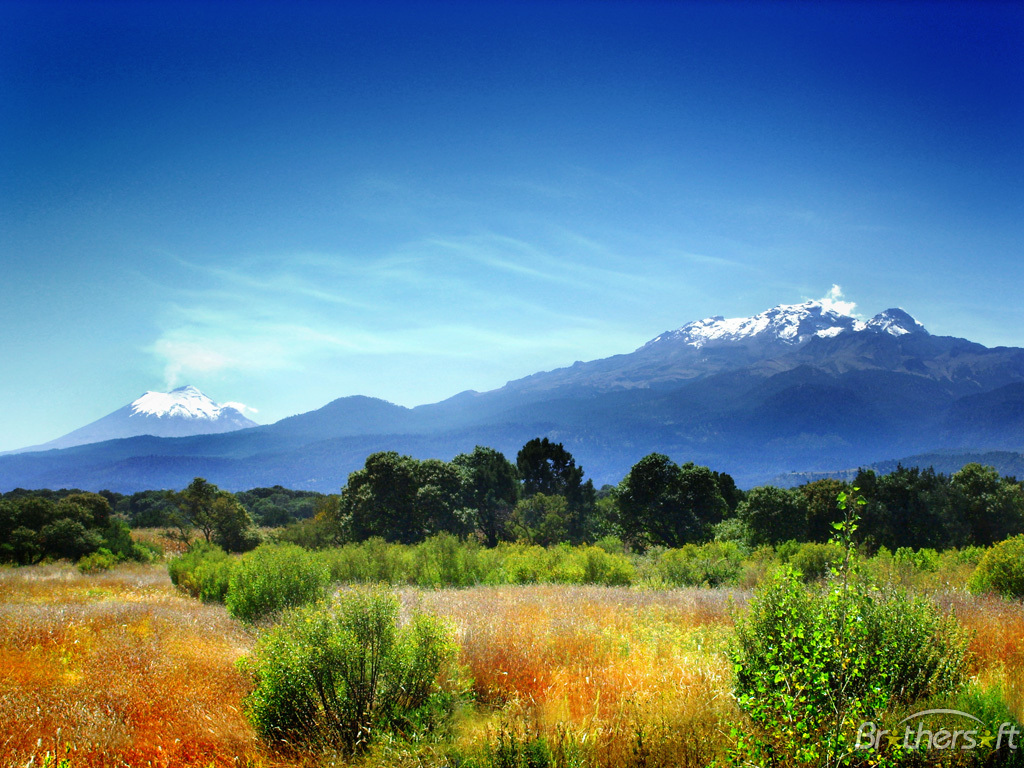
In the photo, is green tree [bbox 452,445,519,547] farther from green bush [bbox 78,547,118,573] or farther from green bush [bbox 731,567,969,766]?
green bush [bbox 731,567,969,766]

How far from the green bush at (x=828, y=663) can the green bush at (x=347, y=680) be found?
338 centimetres

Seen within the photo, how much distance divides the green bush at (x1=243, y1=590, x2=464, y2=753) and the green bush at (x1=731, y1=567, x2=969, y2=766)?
338 centimetres

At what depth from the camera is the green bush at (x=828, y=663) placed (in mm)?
3914

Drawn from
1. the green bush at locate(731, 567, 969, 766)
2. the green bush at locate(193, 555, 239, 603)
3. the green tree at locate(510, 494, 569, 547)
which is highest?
the green bush at locate(731, 567, 969, 766)

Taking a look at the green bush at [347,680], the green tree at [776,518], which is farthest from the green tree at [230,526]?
the green bush at [347,680]

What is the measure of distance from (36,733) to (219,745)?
203 centimetres

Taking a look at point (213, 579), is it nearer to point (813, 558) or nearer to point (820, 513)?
point (813, 558)

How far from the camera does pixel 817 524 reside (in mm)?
39531

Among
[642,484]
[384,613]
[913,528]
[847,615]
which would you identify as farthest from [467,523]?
[847,615]

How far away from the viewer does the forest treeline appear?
3478cm

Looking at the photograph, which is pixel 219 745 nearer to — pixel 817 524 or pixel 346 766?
pixel 346 766

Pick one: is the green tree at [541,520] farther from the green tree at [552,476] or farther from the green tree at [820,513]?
the green tree at [820,513]

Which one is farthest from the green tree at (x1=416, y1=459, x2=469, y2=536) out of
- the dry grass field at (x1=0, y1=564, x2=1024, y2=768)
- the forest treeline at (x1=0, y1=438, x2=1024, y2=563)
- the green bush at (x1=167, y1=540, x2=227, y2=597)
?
the dry grass field at (x1=0, y1=564, x2=1024, y2=768)

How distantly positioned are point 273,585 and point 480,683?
22.3 ft
